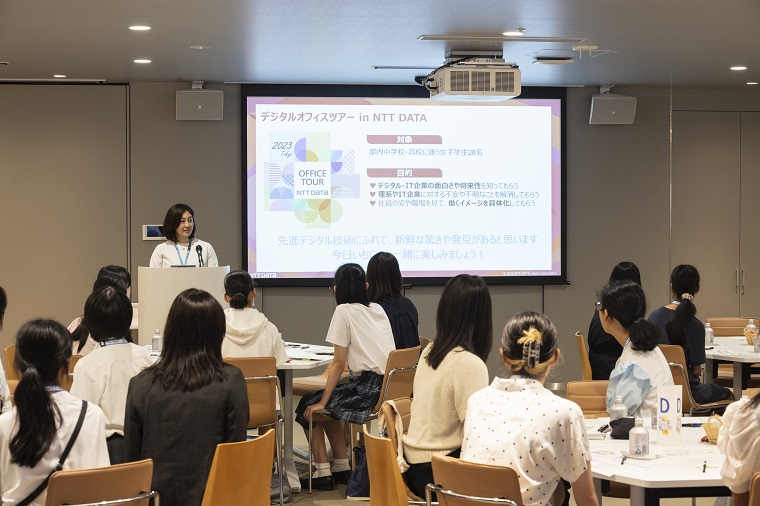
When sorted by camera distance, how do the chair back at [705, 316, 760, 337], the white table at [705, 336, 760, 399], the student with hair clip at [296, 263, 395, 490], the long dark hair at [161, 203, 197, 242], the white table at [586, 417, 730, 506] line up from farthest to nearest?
the chair back at [705, 316, 760, 337], the long dark hair at [161, 203, 197, 242], the white table at [705, 336, 760, 399], the student with hair clip at [296, 263, 395, 490], the white table at [586, 417, 730, 506]

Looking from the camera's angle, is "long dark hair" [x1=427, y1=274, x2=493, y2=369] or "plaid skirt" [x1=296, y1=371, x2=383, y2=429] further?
"plaid skirt" [x1=296, y1=371, x2=383, y2=429]

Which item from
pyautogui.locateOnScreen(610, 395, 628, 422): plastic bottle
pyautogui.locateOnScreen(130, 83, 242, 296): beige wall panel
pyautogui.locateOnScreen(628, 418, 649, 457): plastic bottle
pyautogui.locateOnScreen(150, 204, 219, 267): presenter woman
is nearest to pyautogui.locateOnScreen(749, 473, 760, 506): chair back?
pyautogui.locateOnScreen(628, 418, 649, 457): plastic bottle

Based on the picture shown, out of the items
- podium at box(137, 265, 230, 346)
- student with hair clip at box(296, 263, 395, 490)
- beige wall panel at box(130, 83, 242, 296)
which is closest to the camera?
podium at box(137, 265, 230, 346)

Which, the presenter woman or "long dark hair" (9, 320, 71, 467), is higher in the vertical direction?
the presenter woman

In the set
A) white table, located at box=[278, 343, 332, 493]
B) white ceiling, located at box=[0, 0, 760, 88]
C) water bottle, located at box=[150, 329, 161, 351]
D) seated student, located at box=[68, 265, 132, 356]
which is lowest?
white table, located at box=[278, 343, 332, 493]

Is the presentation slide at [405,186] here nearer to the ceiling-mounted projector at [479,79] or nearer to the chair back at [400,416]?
the ceiling-mounted projector at [479,79]

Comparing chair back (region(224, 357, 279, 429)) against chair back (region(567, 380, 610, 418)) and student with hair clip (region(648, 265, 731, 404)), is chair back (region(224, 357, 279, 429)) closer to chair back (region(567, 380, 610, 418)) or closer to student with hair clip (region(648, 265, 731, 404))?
chair back (region(567, 380, 610, 418))

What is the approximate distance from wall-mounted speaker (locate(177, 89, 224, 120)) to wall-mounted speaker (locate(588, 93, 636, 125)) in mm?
3665

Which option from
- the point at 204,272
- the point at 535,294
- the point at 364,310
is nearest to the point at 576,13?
the point at 364,310

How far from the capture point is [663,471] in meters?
3.24

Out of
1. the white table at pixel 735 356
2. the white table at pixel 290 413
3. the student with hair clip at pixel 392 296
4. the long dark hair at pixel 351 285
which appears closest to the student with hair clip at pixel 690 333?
the white table at pixel 735 356

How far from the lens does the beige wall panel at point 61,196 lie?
9062 millimetres

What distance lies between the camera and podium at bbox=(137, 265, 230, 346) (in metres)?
5.44

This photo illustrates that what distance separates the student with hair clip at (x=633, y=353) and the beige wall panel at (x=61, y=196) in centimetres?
578
